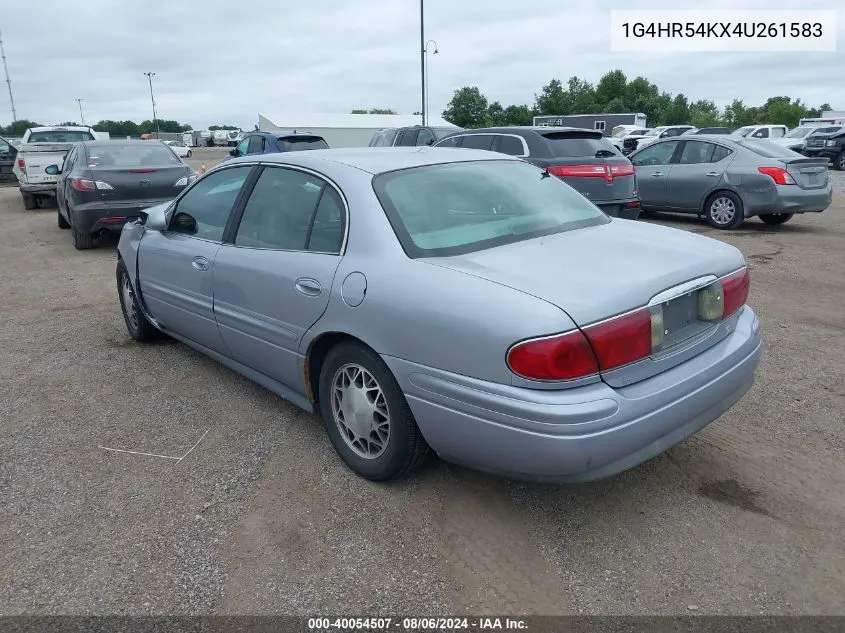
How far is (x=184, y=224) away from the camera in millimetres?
4434

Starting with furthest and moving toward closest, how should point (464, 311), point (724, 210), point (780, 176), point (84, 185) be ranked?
point (724, 210) < point (780, 176) < point (84, 185) < point (464, 311)

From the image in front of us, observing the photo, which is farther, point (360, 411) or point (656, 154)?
point (656, 154)

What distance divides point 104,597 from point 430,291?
65.2 inches

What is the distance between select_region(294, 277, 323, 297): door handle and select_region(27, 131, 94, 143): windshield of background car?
588 inches

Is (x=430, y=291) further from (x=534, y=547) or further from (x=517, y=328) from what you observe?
(x=534, y=547)

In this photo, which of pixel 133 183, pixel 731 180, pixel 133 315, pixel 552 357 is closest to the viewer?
pixel 552 357

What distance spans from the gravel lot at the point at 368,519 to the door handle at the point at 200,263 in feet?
2.77

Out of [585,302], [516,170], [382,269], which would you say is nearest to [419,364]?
[382,269]

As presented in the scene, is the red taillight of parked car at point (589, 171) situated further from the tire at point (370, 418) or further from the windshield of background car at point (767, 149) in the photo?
the tire at point (370, 418)

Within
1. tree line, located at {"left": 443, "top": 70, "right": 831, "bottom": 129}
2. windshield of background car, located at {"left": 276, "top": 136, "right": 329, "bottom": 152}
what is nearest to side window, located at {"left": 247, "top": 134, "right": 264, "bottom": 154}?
windshield of background car, located at {"left": 276, "top": 136, "right": 329, "bottom": 152}

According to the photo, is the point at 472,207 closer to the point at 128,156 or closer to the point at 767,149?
the point at 128,156

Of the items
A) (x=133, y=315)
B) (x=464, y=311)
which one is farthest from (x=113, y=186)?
(x=464, y=311)

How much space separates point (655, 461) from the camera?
→ 11.1 ft

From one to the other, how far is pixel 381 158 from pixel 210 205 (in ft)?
4.24
